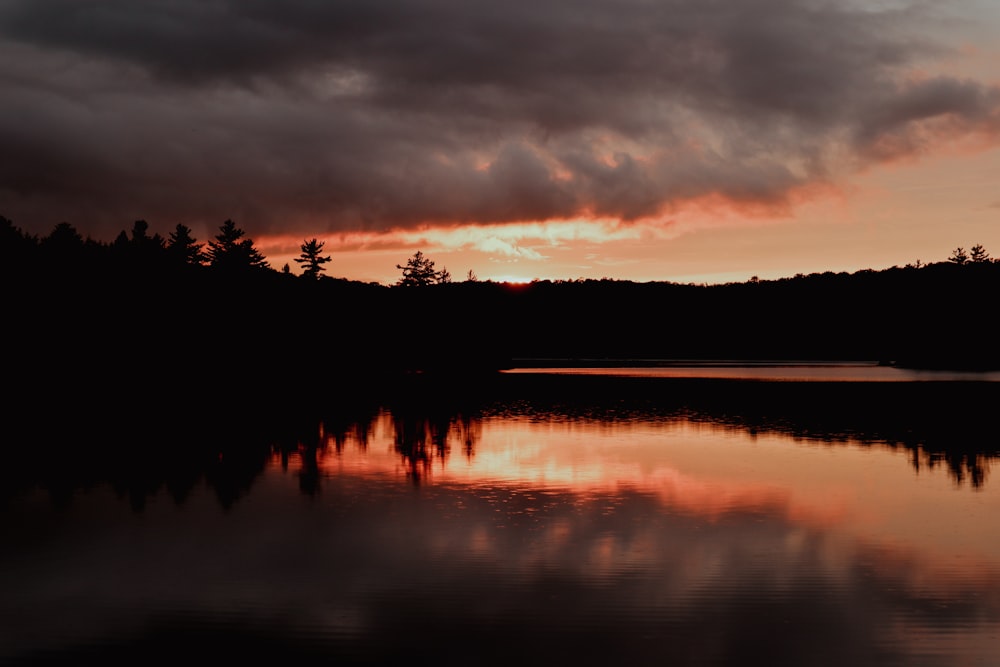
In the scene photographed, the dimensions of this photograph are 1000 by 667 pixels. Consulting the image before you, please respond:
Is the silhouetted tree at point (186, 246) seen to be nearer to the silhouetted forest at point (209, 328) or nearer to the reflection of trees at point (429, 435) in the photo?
the silhouetted forest at point (209, 328)

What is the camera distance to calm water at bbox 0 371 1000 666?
13445 millimetres

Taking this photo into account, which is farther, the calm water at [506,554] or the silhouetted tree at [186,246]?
the silhouetted tree at [186,246]

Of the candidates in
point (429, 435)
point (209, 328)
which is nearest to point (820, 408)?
point (429, 435)

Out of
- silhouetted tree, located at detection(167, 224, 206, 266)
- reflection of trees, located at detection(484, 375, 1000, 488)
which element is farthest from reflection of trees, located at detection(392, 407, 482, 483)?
silhouetted tree, located at detection(167, 224, 206, 266)

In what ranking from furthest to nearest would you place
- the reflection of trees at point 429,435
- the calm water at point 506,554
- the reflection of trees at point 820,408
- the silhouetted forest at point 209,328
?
the silhouetted forest at point 209,328, the reflection of trees at point 820,408, the reflection of trees at point 429,435, the calm water at point 506,554

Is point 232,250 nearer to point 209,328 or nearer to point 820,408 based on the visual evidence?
point 209,328

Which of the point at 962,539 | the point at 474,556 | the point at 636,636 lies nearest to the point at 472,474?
the point at 474,556

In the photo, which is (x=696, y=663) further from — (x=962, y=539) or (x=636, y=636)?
(x=962, y=539)

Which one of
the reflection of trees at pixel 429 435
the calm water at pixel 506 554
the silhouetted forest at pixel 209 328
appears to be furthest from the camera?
the silhouetted forest at pixel 209 328

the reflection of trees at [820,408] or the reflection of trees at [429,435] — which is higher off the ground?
the reflection of trees at [429,435]

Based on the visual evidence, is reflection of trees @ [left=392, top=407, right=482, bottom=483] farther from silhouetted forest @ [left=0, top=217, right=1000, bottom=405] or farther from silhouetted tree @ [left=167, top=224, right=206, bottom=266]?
silhouetted tree @ [left=167, top=224, right=206, bottom=266]

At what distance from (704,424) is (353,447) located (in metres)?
18.6

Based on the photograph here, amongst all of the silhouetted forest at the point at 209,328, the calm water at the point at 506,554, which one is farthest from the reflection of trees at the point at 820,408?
the silhouetted forest at the point at 209,328

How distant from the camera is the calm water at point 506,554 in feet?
44.1
